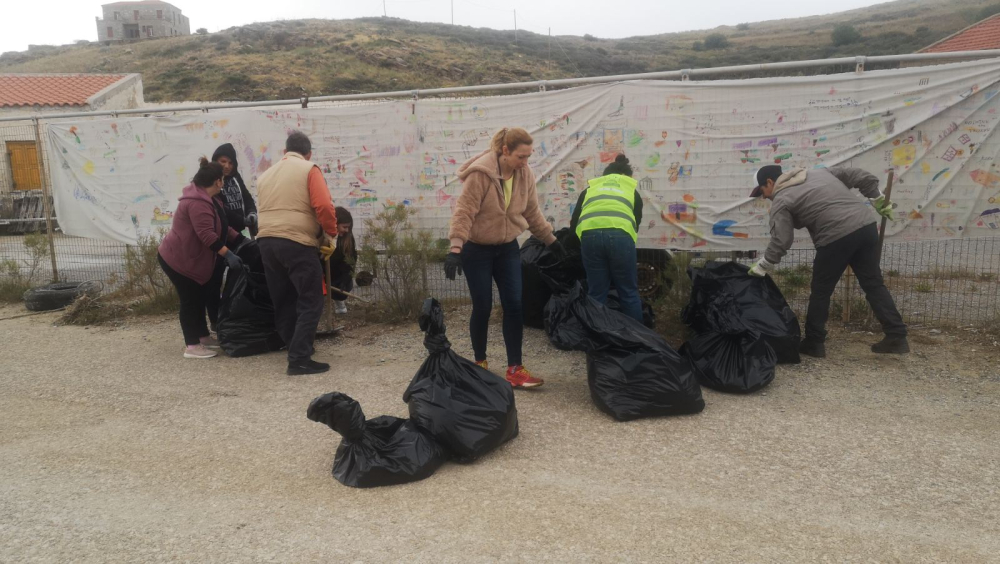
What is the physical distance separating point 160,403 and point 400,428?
2075 mm

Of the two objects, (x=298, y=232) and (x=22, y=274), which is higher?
(x=298, y=232)

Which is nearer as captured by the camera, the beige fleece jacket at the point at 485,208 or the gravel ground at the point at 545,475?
the gravel ground at the point at 545,475

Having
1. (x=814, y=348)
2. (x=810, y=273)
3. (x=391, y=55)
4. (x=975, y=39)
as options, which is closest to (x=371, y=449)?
(x=814, y=348)

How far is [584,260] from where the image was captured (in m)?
4.88

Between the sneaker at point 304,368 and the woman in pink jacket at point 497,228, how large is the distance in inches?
48.1

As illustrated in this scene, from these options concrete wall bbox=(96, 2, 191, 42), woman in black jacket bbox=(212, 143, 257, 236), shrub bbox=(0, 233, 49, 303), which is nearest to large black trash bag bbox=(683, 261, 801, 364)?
woman in black jacket bbox=(212, 143, 257, 236)

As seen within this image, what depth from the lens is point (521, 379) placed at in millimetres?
4578

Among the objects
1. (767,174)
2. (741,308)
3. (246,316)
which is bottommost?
(246,316)

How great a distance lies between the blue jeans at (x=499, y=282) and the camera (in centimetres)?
448

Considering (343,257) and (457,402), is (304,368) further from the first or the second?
(457,402)

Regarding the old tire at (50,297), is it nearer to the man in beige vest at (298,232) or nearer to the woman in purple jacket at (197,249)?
the woman in purple jacket at (197,249)

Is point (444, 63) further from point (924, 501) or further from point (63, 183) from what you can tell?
point (924, 501)

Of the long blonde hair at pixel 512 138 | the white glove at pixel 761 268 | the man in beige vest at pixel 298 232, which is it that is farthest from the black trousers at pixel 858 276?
the man in beige vest at pixel 298 232

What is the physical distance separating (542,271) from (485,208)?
1.37 meters
